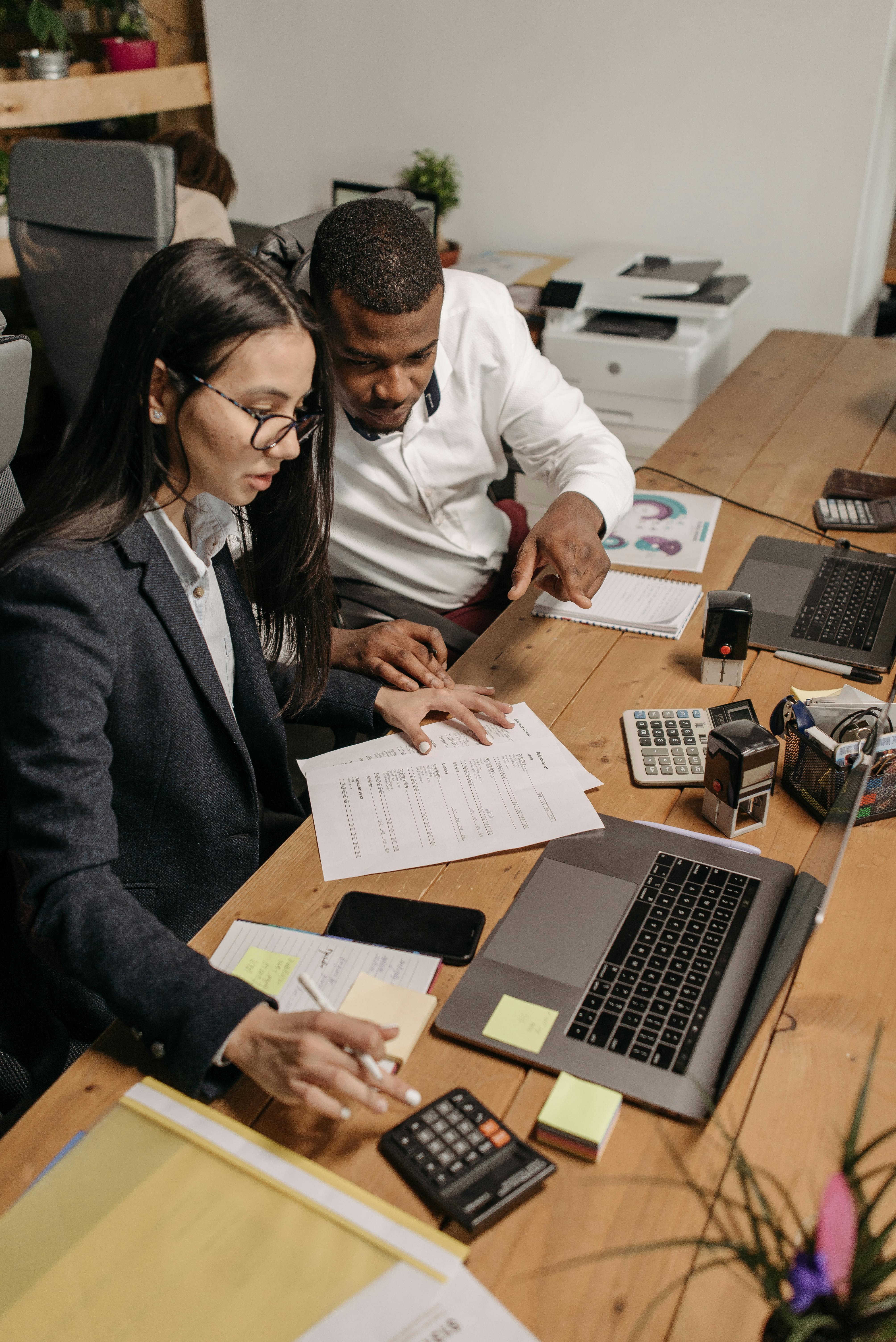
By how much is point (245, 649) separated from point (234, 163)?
3.02 meters

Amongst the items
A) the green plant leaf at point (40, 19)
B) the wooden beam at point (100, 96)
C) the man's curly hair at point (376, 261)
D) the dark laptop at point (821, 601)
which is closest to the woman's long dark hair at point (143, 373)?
the man's curly hair at point (376, 261)

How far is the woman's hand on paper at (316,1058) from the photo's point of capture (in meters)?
0.76

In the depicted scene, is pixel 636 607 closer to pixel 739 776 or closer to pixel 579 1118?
pixel 739 776

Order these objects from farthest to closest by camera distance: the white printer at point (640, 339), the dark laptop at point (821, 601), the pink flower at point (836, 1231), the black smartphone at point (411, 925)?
the white printer at point (640, 339) → the dark laptop at point (821, 601) → the black smartphone at point (411, 925) → the pink flower at point (836, 1231)

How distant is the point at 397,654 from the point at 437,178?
2407mm

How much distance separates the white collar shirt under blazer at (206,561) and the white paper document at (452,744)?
144 millimetres

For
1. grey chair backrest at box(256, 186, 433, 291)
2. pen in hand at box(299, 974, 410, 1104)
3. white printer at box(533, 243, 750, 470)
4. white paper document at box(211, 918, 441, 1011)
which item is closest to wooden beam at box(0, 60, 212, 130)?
white printer at box(533, 243, 750, 470)

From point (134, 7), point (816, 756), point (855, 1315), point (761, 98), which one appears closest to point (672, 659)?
point (816, 756)

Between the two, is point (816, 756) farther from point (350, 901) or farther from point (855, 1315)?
point (855, 1315)

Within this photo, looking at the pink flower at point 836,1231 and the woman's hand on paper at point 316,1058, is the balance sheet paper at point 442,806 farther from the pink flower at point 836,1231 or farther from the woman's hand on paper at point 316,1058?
the pink flower at point 836,1231

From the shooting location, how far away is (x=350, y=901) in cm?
100

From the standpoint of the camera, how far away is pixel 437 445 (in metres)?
1.72

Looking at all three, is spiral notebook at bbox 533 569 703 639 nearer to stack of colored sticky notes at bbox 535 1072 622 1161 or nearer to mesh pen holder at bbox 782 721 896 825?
mesh pen holder at bbox 782 721 896 825

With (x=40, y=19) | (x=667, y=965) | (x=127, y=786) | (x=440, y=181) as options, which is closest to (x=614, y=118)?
(x=440, y=181)
